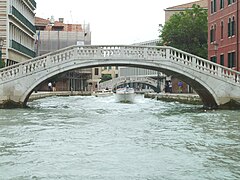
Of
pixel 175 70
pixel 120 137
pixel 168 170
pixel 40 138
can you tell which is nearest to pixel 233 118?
pixel 175 70

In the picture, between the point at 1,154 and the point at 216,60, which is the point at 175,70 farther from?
the point at 1,154

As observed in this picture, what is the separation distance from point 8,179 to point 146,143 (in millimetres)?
4666

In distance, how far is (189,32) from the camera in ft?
156

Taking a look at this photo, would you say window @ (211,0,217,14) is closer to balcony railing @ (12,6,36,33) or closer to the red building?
the red building

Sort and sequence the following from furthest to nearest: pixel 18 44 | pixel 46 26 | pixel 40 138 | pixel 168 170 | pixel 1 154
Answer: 1. pixel 46 26
2. pixel 18 44
3. pixel 40 138
4. pixel 1 154
5. pixel 168 170

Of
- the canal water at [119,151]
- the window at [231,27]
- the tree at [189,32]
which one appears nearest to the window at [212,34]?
the window at [231,27]

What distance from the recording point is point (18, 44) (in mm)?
42469

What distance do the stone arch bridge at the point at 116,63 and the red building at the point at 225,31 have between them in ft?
17.2

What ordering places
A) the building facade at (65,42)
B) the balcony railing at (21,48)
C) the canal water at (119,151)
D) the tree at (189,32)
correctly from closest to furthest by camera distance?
the canal water at (119,151)
the balcony railing at (21,48)
the tree at (189,32)
the building facade at (65,42)

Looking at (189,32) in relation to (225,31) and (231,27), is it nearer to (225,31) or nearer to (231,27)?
(225,31)

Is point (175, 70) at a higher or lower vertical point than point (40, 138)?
higher

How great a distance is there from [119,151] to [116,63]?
14.0 metres

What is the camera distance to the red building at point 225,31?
3086cm

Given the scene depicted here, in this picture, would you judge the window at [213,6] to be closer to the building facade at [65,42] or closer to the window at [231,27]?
the window at [231,27]
